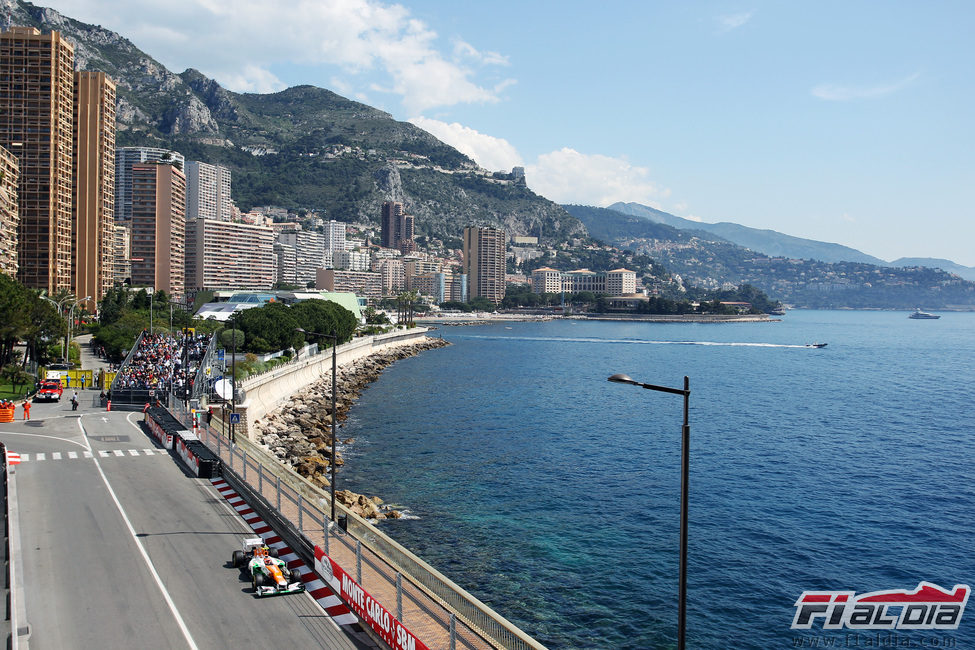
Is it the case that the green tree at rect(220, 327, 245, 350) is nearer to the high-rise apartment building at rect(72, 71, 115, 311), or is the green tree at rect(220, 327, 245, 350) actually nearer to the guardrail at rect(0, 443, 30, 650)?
the guardrail at rect(0, 443, 30, 650)

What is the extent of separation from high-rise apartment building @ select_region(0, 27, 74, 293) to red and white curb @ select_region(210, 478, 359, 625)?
101222mm

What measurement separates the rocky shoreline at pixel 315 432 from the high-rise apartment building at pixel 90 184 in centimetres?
5966

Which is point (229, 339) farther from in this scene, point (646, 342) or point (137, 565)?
point (646, 342)

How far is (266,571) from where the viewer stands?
63.2 feet

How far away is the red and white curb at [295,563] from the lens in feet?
59.6

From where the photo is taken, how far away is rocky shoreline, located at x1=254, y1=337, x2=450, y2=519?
34812 mm

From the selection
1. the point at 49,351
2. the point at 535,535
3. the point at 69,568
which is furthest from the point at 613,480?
the point at 49,351

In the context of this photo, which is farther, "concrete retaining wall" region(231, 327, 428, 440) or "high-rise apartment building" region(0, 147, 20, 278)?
"high-rise apartment building" region(0, 147, 20, 278)

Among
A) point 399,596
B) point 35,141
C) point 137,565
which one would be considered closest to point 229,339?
point 137,565

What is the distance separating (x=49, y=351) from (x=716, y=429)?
57897 mm

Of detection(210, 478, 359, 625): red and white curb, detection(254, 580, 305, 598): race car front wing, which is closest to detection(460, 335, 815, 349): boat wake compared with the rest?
detection(210, 478, 359, 625): red and white curb

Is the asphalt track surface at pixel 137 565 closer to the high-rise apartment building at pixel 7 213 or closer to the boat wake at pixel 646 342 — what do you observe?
the high-rise apartment building at pixel 7 213

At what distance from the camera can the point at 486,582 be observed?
27656 mm

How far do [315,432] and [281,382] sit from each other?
41.8 feet
